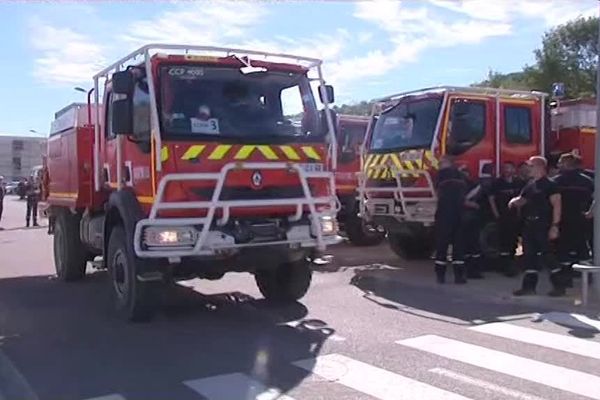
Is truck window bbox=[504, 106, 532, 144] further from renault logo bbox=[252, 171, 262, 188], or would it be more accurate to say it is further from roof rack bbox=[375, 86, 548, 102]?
renault logo bbox=[252, 171, 262, 188]

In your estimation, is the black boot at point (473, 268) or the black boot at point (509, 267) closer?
the black boot at point (473, 268)

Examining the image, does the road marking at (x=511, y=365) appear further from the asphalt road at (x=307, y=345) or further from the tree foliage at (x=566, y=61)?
the tree foliage at (x=566, y=61)

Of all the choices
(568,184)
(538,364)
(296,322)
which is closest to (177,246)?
(296,322)

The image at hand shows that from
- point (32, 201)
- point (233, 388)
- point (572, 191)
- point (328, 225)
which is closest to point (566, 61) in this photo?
point (32, 201)

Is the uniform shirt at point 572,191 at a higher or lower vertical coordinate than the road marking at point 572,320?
higher

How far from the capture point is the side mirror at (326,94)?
8.31 metres

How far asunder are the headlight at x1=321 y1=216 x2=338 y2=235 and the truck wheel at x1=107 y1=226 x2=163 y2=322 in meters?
1.83

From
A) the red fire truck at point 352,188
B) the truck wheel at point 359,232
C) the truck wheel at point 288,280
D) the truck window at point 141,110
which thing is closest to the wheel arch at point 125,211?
the truck window at point 141,110

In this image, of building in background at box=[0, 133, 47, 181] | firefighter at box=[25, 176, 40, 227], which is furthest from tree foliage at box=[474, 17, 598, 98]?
building in background at box=[0, 133, 47, 181]

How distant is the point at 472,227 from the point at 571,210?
59.0 inches

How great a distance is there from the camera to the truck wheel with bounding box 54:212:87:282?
11.0 m

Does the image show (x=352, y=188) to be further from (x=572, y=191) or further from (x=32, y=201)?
(x=32, y=201)

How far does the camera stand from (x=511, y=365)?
6172 mm

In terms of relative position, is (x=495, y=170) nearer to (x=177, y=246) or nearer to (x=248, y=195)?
(x=248, y=195)
